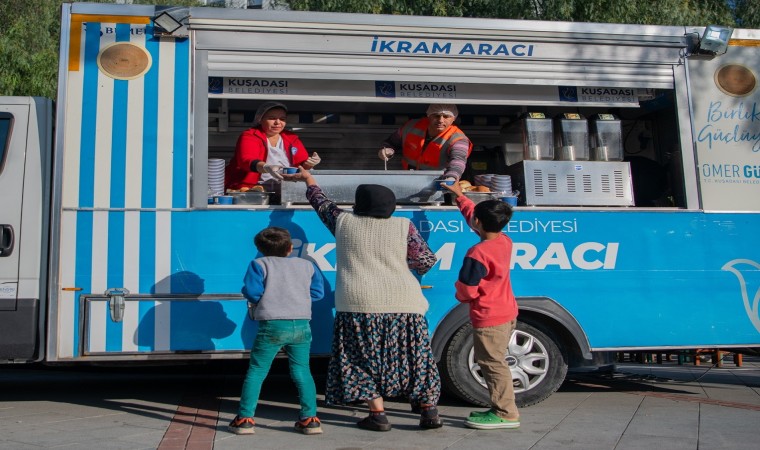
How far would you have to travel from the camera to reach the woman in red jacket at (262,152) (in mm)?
6324

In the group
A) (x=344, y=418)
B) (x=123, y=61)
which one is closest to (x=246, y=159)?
(x=123, y=61)

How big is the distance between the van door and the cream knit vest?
213 centimetres

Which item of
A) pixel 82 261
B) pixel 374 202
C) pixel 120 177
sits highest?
pixel 120 177

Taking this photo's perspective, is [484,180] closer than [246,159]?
Yes

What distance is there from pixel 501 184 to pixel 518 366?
138cm

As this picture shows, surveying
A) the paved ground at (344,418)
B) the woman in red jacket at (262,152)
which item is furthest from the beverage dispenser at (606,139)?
the woman in red jacket at (262,152)

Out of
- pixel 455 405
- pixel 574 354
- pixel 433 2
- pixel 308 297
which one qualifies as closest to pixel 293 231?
pixel 308 297

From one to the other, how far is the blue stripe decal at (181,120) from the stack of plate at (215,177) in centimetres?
29

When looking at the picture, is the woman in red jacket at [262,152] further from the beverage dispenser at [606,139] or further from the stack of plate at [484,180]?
the beverage dispenser at [606,139]

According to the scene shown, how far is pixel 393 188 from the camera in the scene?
236 inches

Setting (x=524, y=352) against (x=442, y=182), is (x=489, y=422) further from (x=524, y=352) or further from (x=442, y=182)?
(x=442, y=182)

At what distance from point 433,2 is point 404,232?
7769mm

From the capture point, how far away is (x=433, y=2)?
40.0 ft

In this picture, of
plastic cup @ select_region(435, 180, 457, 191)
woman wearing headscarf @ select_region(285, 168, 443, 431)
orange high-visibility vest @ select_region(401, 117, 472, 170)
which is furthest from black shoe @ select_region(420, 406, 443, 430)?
orange high-visibility vest @ select_region(401, 117, 472, 170)
